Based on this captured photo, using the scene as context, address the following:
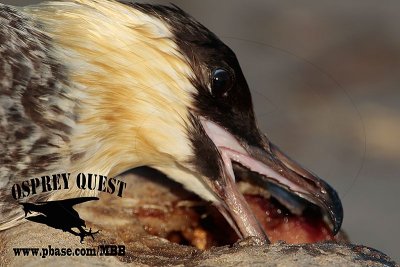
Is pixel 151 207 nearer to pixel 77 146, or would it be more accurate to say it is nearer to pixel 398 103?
pixel 77 146

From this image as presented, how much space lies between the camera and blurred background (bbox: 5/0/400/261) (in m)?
8.66

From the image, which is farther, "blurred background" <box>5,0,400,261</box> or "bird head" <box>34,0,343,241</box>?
"blurred background" <box>5,0,400,261</box>

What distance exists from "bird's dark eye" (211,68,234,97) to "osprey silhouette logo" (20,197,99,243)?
94 centimetres

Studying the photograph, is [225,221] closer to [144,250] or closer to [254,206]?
[254,206]

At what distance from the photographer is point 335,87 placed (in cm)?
1005

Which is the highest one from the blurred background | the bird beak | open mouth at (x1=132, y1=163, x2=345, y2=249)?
the bird beak

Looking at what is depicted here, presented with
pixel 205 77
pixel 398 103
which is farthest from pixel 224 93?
pixel 398 103

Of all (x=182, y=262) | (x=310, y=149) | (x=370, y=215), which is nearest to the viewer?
(x=182, y=262)

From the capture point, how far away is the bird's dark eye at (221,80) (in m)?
5.77

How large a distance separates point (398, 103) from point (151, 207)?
14.1ft

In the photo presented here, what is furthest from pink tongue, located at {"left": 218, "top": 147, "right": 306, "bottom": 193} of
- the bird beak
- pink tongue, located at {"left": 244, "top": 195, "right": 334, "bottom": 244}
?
pink tongue, located at {"left": 244, "top": 195, "right": 334, "bottom": 244}

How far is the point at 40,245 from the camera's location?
199 inches

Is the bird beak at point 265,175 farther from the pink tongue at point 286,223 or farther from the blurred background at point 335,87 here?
the blurred background at point 335,87

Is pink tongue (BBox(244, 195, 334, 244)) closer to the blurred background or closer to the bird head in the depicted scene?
the bird head
